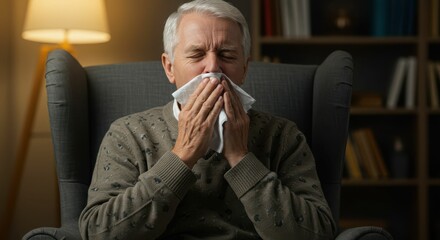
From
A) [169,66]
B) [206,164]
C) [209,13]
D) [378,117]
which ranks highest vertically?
[209,13]

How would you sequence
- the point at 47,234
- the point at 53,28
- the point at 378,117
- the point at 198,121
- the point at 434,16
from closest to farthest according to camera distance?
the point at 47,234 < the point at 198,121 < the point at 53,28 < the point at 434,16 < the point at 378,117

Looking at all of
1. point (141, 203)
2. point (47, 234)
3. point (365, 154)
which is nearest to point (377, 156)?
point (365, 154)

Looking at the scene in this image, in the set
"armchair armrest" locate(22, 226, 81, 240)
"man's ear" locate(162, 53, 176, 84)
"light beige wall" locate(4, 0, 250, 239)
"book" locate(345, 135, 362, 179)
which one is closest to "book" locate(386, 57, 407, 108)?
"book" locate(345, 135, 362, 179)

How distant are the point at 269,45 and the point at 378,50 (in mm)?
583

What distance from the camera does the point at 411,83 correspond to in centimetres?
338

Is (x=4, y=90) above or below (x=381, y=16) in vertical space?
below

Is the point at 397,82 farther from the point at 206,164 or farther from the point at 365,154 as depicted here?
the point at 206,164

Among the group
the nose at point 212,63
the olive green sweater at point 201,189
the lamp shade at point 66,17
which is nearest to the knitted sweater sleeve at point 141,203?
the olive green sweater at point 201,189

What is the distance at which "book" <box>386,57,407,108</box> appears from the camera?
11.2 ft

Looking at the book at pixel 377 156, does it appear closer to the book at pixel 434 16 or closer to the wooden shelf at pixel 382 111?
the wooden shelf at pixel 382 111

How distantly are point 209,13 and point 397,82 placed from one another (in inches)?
80.6

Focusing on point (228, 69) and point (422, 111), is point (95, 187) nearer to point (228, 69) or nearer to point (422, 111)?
point (228, 69)

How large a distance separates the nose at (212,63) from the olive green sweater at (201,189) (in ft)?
0.54

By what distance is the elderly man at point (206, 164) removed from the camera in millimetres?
1400
